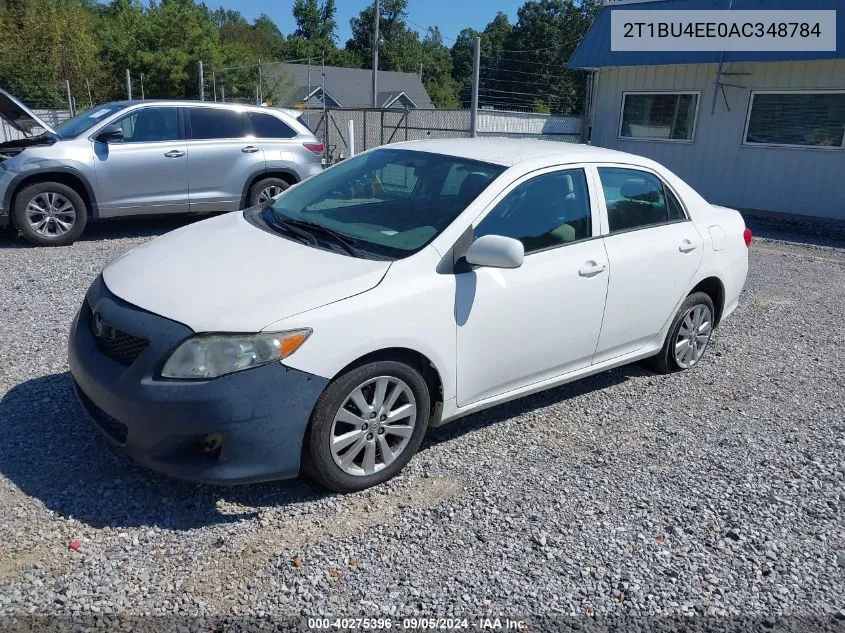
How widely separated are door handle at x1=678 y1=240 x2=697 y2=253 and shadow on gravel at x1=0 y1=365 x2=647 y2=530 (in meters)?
2.08

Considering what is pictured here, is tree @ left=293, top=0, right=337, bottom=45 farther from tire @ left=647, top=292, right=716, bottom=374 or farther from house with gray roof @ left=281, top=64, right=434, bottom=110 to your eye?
tire @ left=647, top=292, right=716, bottom=374

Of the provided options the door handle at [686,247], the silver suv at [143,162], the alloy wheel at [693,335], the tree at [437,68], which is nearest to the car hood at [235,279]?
the door handle at [686,247]

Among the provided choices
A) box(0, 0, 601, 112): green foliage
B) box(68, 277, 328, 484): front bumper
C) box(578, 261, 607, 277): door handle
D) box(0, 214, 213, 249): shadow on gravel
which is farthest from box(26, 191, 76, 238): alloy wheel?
box(0, 0, 601, 112): green foliage

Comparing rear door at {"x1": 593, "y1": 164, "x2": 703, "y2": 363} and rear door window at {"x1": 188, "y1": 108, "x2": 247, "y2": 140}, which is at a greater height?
rear door window at {"x1": 188, "y1": 108, "x2": 247, "y2": 140}

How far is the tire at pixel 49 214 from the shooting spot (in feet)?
26.3

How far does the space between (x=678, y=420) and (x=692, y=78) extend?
36.2 feet

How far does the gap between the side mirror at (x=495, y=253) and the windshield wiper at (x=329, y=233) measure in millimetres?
595

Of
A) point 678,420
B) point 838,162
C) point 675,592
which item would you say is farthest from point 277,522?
point 838,162

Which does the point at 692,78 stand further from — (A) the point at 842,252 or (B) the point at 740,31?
(A) the point at 842,252

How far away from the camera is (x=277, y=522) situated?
3145 mm

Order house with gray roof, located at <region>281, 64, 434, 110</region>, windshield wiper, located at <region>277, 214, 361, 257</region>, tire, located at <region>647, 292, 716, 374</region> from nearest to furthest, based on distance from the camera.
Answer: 1. windshield wiper, located at <region>277, 214, 361, 257</region>
2. tire, located at <region>647, 292, 716, 374</region>
3. house with gray roof, located at <region>281, 64, 434, 110</region>

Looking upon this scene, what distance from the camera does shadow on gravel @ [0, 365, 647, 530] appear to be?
10.2 ft

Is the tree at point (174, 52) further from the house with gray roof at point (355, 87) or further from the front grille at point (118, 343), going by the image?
the front grille at point (118, 343)

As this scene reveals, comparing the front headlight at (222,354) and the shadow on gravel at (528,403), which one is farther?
the shadow on gravel at (528,403)
